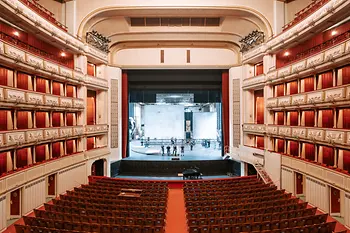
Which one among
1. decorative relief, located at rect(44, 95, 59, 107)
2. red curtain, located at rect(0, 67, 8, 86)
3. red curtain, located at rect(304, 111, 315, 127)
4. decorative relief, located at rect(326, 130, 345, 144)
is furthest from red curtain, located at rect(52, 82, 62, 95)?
decorative relief, located at rect(326, 130, 345, 144)

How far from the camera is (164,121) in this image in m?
27.0

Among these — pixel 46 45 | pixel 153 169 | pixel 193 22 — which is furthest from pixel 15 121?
pixel 193 22

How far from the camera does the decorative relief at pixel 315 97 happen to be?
11523 mm

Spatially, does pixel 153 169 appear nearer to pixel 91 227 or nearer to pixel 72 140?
pixel 72 140

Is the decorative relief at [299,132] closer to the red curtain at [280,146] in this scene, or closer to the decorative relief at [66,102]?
the red curtain at [280,146]

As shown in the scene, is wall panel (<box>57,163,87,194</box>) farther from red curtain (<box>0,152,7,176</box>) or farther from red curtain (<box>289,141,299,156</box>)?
red curtain (<box>289,141,299,156</box>)

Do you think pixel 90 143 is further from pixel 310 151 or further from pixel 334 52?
pixel 334 52

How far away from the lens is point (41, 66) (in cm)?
1245

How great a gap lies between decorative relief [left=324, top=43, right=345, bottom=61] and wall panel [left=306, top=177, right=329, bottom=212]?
555 cm

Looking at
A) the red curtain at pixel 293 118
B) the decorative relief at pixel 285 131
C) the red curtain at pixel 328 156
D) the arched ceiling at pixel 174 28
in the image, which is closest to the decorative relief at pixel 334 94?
the red curtain at pixel 328 156

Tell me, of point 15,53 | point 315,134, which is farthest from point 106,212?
point 315,134

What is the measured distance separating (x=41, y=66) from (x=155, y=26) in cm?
874

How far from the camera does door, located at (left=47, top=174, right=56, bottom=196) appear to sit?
42.7 feet

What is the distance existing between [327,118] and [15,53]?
1498 centimetres
